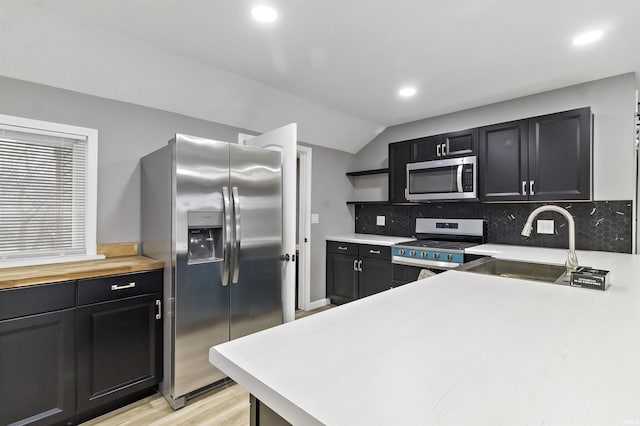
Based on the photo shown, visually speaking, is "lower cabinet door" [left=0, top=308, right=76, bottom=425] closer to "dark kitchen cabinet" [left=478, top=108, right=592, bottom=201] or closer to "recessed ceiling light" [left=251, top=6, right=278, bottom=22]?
"recessed ceiling light" [left=251, top=6, right=278, bottom=22]

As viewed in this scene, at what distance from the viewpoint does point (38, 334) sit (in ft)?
5.49

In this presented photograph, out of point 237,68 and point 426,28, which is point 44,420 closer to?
point 237,68

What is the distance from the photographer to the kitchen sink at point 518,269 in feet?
6.01

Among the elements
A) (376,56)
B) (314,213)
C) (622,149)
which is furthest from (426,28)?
(314,213)

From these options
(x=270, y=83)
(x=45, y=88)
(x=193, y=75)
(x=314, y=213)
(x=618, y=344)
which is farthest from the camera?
(x=314, y=213)

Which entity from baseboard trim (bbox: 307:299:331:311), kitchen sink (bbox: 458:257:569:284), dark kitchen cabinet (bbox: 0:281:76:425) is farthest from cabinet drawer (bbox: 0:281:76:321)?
baseboard trim (bbox: 307:299:331:311)

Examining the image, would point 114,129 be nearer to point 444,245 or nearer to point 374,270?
point 374,270

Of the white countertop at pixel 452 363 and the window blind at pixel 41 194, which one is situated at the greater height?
the window blind at pixel 41 194

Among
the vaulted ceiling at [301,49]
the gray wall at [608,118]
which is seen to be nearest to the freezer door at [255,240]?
the vaulted ceiling at [301,49]

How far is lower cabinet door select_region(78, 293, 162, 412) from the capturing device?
1816 mm

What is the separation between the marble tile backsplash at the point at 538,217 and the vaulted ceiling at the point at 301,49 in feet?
3.65

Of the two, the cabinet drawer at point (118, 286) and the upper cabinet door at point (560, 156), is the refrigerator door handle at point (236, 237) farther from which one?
the upper cabinet door at point (560, 156)

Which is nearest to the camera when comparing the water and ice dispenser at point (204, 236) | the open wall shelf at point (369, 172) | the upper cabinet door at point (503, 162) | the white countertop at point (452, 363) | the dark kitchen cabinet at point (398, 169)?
the white countertop at point (452, 363)

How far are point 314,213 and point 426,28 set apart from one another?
242cm
